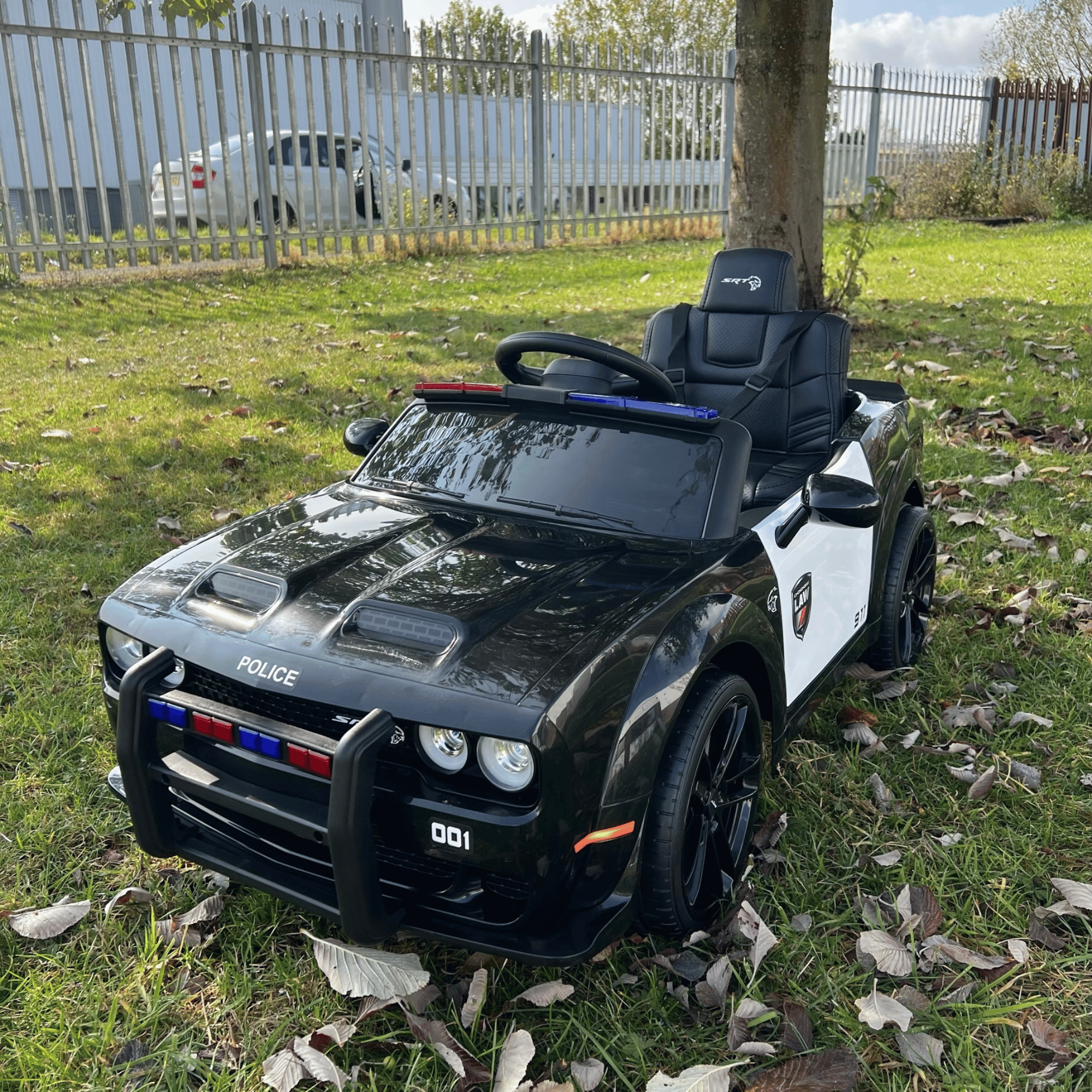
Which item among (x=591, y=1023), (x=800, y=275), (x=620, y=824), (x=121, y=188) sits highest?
(x=121, y=188)

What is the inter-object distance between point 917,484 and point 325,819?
311 centimetres

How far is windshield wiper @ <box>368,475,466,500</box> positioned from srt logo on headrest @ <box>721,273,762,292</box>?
5.80 feet

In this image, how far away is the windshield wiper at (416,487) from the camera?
3.44 m

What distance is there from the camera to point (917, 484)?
4.53 meters

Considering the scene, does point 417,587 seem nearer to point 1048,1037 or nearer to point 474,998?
point 474,998

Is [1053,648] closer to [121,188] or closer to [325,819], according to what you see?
[325,819]

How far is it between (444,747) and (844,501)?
1449mm

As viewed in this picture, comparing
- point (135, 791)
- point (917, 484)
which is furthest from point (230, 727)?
point (917, 484)

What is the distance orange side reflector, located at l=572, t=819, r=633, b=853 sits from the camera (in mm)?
2354

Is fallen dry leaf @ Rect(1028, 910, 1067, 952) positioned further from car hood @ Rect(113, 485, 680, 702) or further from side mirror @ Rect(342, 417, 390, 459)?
side mirror @ Rect(342, 417, 390, 459)

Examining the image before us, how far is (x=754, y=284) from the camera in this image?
14.6 feet

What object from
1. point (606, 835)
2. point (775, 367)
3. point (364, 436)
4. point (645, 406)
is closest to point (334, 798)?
point (606, 835)

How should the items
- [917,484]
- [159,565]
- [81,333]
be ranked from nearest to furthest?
[159,565] → [917,484] → [81,333]

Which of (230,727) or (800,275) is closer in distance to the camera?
(230,727)
